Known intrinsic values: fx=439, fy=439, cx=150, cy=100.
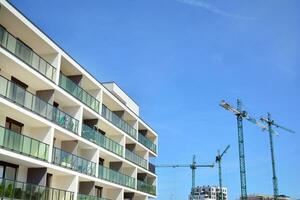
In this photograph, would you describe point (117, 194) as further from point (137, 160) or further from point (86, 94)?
point (86, 94)

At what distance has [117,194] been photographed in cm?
4762

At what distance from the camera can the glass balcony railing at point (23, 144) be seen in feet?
89.7

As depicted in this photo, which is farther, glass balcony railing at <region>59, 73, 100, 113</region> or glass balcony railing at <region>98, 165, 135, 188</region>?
glass balcony railing at <region>98, 165, 135, 188</region>

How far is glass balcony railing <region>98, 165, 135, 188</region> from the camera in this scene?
43.1 m

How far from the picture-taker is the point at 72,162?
36.6 metres

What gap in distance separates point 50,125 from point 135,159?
2287 centimetres

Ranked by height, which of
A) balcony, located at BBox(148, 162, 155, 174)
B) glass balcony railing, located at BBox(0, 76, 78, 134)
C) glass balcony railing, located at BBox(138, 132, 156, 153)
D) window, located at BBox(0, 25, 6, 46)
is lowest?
balcony, located at BBox(148, 162, 155, 174)

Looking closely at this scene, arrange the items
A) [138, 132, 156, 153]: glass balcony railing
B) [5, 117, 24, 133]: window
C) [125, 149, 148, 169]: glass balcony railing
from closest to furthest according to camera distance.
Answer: [5, 117, 24, 133]: window
[125, 149, 148, 169]: glass balcony railing
[138, 132, 156, 153]: glass balcony railing

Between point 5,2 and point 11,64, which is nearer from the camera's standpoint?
point 5,2

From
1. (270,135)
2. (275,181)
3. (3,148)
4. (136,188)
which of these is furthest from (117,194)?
(270,135)

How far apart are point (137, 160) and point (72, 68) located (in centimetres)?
2021

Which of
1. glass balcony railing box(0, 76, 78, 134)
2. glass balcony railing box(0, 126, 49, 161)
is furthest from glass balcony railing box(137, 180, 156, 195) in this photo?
glass balcony railing box(0, 126, 49, 161)

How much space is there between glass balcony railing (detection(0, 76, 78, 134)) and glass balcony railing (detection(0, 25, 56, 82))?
2.09 m

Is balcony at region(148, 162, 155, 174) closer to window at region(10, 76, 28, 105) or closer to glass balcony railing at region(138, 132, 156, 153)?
glass balcony railing at region(138, 132, 156, 153)
